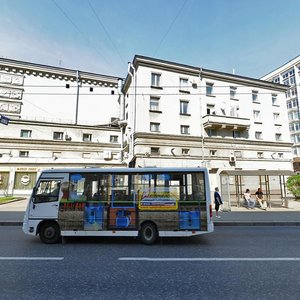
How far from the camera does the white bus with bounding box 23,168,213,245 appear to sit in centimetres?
723

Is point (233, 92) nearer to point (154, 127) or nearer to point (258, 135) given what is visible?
point (258, 135)

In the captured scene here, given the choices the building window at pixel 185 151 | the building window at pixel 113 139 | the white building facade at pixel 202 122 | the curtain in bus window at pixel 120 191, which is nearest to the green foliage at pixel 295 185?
the white building facade at pixel 202 122

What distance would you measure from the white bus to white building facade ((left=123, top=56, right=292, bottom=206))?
1422 centimetres

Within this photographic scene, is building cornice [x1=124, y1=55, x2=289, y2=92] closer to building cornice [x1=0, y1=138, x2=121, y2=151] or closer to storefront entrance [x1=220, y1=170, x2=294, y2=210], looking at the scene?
building cornice [x1=0, y1=138, x2=121, y2=151]

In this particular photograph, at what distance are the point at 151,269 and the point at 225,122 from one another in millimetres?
23350

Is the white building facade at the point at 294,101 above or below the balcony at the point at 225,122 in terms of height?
above

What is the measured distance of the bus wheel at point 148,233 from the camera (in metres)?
7.07

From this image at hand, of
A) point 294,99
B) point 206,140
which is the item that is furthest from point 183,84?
point 294,99

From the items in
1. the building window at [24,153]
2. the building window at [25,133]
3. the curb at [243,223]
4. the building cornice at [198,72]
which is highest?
the building cornice at [198,72]

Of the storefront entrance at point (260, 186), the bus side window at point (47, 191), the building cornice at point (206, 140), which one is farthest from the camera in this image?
the building cornice at point (206, 140)

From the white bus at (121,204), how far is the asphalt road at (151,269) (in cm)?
46

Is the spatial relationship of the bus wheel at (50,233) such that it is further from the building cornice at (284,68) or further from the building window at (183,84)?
the building cornice at (284,68)

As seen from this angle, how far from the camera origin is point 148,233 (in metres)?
7.20

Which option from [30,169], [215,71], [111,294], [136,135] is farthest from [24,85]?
[111,294]
